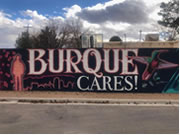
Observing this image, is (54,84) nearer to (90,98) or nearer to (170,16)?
(90,98)

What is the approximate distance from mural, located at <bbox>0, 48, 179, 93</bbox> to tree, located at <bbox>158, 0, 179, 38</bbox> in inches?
854

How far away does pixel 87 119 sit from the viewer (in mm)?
4918

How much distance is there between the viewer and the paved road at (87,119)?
4234mm

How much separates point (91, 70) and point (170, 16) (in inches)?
964

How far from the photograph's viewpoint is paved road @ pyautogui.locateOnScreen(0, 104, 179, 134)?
13.9ft

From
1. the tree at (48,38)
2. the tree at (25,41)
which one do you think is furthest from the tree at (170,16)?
the tree at (25,41)

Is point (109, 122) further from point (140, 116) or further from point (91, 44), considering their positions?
point (91, 44)

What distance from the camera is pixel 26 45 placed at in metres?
41.3

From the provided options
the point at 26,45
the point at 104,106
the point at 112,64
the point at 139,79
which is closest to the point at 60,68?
the point at 112,64

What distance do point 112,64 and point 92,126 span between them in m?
4.11

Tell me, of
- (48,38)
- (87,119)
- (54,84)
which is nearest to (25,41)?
(48,38)

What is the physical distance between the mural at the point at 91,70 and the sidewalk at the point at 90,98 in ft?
1.19

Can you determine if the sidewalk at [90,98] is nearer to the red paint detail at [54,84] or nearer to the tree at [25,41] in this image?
the red paint detail at [54,84]

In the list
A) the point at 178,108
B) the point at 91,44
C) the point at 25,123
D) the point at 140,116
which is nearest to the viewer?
the point at 25,123
